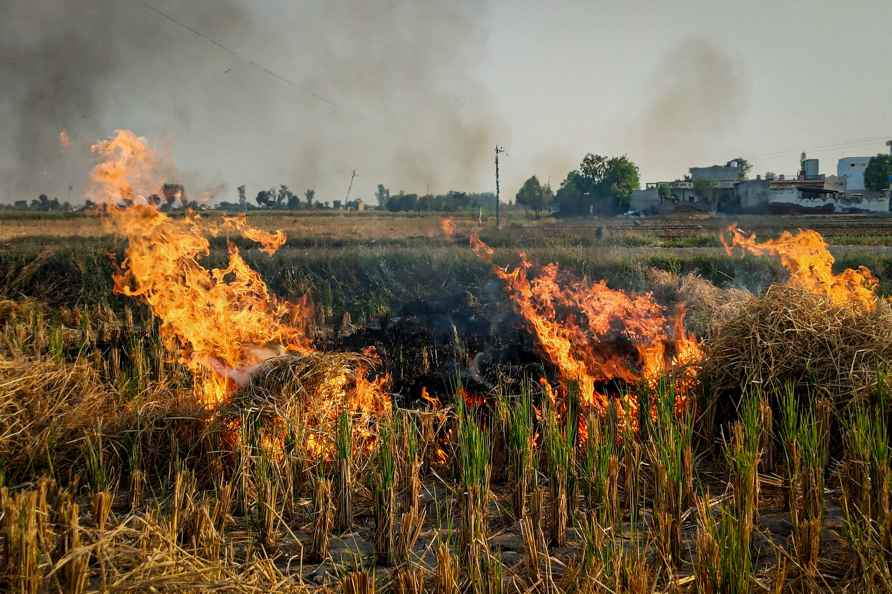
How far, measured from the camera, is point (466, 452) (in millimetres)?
4406

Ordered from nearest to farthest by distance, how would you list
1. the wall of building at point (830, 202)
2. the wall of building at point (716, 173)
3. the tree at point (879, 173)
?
the wall of building at point (830, 202)
the tree at point (879, 173)
the wall of building at point (716, 173)

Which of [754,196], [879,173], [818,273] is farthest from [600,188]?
[818,273]

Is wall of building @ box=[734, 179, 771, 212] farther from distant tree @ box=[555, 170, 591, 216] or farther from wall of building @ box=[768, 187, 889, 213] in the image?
distant tree @ box=[555, 170, 591, 216]

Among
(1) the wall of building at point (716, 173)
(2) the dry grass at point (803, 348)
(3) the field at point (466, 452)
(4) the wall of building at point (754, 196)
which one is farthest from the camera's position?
(1) the wall of building at point (716, 173)

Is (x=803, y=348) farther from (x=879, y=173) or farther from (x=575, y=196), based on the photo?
(x=879, y=173)

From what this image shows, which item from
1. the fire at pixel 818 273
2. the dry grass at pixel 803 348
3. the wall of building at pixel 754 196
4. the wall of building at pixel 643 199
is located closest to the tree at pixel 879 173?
the wall of building at pixel 754 196

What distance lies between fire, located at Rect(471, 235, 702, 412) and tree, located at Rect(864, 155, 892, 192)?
67230 millimetres

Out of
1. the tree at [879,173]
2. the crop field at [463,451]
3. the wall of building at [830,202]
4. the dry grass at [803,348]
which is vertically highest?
the tree at [879,173]

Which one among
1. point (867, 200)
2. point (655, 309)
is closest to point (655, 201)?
point (867, 200)

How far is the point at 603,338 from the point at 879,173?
70.4 metres

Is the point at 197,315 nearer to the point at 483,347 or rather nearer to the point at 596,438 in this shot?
the point at 483,347

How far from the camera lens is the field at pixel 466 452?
3420 millimetres

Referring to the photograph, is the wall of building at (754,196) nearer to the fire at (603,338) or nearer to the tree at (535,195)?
the tree at (535,195)

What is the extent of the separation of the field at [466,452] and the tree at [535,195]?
6628 cm
